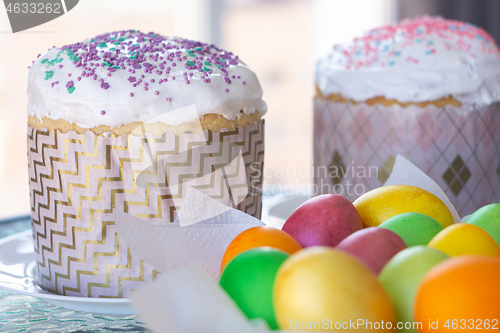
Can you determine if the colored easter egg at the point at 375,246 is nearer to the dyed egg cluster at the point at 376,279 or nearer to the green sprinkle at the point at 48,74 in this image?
the dyed egg cluster at the point at 376,279

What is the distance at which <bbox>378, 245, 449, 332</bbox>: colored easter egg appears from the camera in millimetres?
406

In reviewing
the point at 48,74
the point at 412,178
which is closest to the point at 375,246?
the point at 412,178

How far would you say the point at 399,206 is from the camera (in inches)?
24.3

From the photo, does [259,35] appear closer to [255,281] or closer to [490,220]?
[490,220]

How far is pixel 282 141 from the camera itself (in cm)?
310

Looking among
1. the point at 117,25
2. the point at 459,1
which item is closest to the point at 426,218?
the point at 117,25

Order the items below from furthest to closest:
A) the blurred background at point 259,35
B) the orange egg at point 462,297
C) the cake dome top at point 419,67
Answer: the blurred background at point 259,35 < the cake dome top at point 419,67 < the orange egg at point 462,297

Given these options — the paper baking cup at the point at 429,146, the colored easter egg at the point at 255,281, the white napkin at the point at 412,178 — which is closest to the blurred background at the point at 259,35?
the paper baking cup at the point at 429,146

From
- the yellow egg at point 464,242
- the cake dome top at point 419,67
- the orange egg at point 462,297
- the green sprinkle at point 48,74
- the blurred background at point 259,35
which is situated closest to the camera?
the orange egg at point 462,297

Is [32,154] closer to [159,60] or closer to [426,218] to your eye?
[159,60]

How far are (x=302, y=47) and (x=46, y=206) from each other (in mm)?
2476

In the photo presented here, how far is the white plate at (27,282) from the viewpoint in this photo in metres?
0.62

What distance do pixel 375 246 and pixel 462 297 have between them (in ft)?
0.36

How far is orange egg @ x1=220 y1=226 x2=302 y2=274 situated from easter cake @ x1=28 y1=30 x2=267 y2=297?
6.7 inches
